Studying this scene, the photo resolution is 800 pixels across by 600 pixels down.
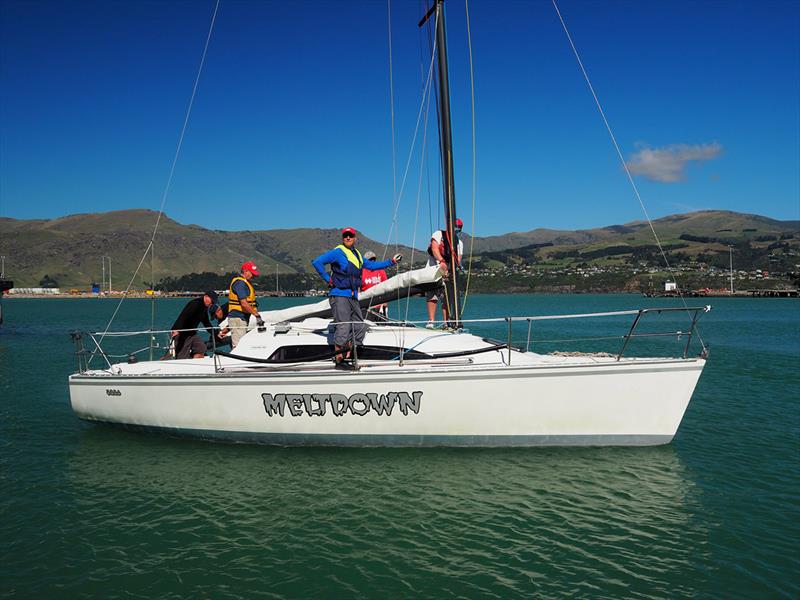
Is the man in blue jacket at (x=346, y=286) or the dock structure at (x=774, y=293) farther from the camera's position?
the dock structure at (x=774, y=293)

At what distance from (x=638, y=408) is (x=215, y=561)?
6.35 meters

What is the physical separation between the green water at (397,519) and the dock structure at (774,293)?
130777 millimetres

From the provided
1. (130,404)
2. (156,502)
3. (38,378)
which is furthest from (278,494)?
(38,378)

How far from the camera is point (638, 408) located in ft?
28.7

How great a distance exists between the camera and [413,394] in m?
8.70

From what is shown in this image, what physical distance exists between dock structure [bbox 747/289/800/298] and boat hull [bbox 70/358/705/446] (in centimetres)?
13345

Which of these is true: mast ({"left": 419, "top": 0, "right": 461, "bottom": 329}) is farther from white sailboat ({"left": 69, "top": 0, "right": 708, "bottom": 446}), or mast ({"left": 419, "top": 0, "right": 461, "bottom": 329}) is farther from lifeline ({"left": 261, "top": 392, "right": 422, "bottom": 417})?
lifeline ({"left": 261, "top": 392, "right": 422, "bottom": 417})

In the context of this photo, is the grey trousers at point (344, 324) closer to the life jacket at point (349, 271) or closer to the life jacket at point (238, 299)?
the life jacket at point (349, 271)

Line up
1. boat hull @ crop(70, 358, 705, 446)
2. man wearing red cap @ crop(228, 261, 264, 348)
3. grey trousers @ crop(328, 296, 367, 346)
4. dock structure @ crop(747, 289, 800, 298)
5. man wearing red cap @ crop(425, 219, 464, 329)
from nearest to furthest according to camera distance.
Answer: boat hull @ crop(70, 358, 705, 446)
grey trousers @ crop(328, 296, 367, 346)
man wearing red cap @ crop(425, 219, 464, 329)
man wearing red cap @ crop(228, 261, 264, 348)
dock structure @ crop(747, 289, 800, 298)

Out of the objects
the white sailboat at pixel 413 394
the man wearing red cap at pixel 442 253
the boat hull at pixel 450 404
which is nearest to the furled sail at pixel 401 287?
the white sailboat at pixel 413 394

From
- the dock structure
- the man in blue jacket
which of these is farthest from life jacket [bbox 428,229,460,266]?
the dock structure

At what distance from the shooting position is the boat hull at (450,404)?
335 inches

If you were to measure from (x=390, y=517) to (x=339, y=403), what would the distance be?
→ 91.6 inches

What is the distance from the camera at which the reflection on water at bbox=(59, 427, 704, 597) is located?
5.63 meters
